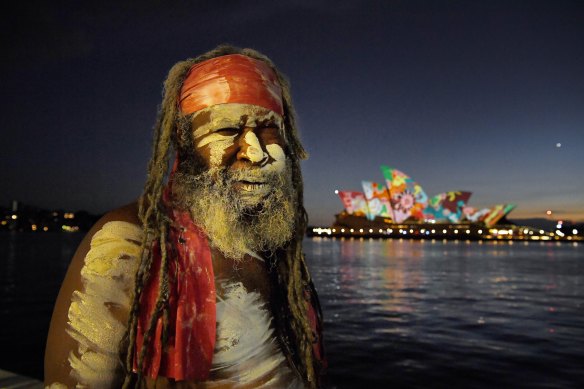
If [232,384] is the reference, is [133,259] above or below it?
above

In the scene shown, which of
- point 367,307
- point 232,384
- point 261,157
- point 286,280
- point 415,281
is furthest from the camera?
point 415,281

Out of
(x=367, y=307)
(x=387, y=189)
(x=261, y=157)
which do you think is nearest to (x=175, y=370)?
(x=261, y=157)

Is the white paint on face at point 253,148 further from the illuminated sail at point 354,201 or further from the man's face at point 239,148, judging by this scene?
the illuminated sail at point 354,201

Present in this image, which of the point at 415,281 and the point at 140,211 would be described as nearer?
the point at 140,211

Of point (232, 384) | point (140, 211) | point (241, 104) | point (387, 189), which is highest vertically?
point (387, 189)

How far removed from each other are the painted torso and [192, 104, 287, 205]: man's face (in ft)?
0.65

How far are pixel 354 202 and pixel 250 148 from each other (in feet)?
289

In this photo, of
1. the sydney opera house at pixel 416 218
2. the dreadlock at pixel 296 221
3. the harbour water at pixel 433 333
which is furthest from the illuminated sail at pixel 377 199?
the dreadlock at pixel 296 221

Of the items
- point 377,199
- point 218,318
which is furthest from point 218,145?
point 377,199

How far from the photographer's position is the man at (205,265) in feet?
3.15

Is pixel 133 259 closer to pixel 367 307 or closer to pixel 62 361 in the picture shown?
pixel 62 361

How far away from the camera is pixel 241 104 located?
1.18 meters

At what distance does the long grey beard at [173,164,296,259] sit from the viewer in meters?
1.12

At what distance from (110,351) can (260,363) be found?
0.35 metres
